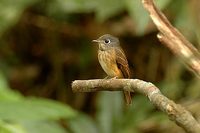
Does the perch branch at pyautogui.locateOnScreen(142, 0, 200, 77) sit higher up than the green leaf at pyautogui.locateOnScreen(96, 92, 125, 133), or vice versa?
the green leaf at pyautogui.locateOnScreen(96, 92, 125, 133)

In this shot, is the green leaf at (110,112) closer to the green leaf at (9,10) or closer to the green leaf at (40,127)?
the green leaf at (40,127)

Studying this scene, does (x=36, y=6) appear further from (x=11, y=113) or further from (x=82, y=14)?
(x=11, y=113)

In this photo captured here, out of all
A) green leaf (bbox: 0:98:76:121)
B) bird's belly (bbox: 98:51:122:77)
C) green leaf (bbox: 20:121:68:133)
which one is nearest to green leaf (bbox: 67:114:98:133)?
green leaf (bbox: 20:121:68:133)

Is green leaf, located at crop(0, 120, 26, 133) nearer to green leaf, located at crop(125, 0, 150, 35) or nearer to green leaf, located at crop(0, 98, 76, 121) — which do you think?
green leaf, located at crop(0, 98, 76, 121)

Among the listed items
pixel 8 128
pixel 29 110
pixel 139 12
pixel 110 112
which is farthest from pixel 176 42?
pixel 110 112

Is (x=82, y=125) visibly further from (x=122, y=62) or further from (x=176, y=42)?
(x=176, y=42)

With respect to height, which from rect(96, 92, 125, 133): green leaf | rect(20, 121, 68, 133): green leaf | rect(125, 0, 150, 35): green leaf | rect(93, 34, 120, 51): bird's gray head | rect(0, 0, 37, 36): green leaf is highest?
rect(0, 0, 37, 36): green leaf

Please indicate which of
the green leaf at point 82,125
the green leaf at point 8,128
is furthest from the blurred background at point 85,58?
the green leaf at point 8,128
